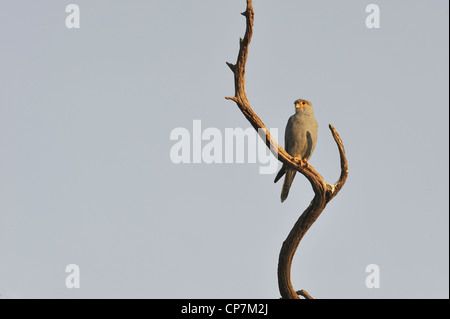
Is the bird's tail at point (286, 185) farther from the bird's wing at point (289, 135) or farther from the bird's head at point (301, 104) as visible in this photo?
the bird's head at point (301, 104)

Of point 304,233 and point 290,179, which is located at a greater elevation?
point 290,179

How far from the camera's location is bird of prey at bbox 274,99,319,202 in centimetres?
892

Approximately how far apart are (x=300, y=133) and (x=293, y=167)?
1.25 metres

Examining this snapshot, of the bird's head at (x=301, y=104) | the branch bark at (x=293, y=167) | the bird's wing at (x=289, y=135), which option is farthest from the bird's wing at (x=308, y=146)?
the branch bark at (x=293, y=167)

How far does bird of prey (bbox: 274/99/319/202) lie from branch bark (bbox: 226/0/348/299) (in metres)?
0.83

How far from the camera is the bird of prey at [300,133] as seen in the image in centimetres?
892

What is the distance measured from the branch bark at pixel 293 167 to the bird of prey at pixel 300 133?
2.73 ft

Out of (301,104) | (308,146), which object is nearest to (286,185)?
(308,146)

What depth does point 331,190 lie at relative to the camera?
8031mm
